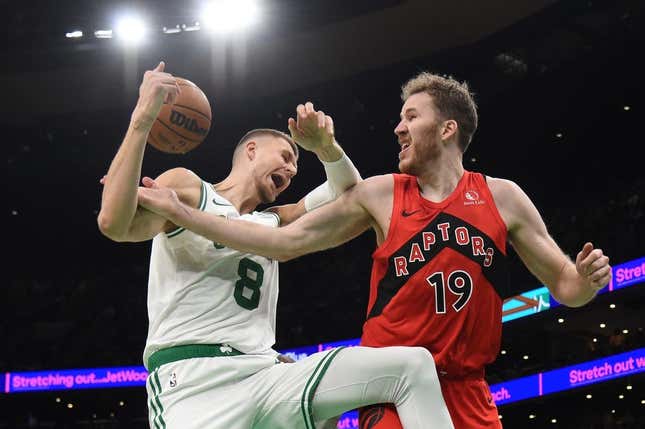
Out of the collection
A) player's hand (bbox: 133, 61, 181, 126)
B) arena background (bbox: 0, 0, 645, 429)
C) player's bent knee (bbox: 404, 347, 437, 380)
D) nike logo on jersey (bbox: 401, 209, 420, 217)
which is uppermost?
arena background (bbox: 0, 0, 645, 429)

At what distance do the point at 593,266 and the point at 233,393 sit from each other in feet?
5.33

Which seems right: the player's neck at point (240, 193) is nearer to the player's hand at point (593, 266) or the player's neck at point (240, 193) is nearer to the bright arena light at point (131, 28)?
the player's hand at point (593, 266)

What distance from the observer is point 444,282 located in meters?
3.45

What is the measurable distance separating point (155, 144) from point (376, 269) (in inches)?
65.8

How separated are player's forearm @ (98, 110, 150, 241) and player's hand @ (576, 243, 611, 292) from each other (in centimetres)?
181

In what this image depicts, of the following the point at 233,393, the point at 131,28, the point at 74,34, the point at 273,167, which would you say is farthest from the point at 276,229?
the point at 74,34

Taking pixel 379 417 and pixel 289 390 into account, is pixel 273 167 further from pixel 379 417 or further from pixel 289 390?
pixel 379 417

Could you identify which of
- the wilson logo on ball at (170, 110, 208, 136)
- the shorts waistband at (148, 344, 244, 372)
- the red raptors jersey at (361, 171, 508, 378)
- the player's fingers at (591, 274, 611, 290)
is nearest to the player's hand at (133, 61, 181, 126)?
the wilson logo on ball at (170, 110, 208, 136)

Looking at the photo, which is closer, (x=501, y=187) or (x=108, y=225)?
(x=501, y=187)

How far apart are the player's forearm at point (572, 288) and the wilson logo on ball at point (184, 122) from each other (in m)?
2.12

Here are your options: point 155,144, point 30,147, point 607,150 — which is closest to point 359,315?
point 607,150

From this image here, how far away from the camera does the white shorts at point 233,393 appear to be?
12.2ft

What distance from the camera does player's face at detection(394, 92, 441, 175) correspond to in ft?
12.4

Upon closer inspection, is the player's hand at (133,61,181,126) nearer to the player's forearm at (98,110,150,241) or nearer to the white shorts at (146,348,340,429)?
the player's forearm at (98,110,150,241)
